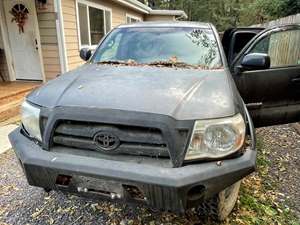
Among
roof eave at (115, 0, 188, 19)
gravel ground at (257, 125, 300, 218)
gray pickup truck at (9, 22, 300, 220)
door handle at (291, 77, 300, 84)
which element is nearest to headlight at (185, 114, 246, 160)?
gray pickup truck at (9, 22, 300, 220)

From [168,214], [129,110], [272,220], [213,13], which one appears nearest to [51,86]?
[129,110]

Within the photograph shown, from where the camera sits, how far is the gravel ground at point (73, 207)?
257 cm

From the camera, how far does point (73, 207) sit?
108 inches

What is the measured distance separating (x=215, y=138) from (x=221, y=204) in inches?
28.8

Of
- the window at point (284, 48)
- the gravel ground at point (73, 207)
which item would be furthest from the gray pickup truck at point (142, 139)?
the window at point (284, 48)

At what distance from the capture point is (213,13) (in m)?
32.6

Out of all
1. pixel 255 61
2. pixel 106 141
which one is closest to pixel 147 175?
pixel 106 141

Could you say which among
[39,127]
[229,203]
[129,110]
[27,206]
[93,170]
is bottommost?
[27,206]

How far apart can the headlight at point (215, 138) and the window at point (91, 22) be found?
742cm

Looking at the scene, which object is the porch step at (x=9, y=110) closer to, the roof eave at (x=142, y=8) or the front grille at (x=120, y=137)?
the front grille at (x=120, y=137)

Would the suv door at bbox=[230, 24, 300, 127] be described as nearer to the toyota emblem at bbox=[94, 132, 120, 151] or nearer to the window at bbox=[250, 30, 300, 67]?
the window at bbox=[250, 30, 300, 67]

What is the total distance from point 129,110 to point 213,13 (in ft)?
110

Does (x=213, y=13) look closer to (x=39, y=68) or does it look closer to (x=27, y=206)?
(x=39, y=68)

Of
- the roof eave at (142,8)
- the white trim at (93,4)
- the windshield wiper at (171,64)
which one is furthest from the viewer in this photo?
the roof eave at (142,8)
